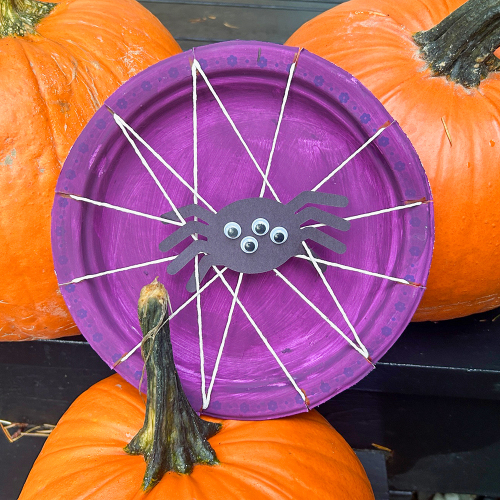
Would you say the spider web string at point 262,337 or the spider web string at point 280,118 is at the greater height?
the spider web string at point 280,118

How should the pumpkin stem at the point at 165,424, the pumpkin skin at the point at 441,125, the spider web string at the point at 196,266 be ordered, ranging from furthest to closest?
1. the pumpkin skin at the point at 441,125
2. the spider web string at the point at 196,266
3. the pumpkin stem at the point at 165,424

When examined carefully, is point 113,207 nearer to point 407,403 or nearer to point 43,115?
point 43,115

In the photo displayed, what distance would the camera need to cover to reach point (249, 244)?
1.96 ft

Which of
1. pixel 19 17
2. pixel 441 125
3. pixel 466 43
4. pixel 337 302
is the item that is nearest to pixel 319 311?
pixel 337 302

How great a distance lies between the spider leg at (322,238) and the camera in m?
0.60

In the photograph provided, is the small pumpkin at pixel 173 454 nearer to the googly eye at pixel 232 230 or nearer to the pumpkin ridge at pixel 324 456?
the pumpkin ridge at pixel 324 456

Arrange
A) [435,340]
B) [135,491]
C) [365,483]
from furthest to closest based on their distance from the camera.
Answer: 1. [435,340]
2. [365,483]
3. [135,491]

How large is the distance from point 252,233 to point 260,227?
0.01m

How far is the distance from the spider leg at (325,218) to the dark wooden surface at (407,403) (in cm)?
36

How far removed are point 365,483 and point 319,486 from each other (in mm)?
114

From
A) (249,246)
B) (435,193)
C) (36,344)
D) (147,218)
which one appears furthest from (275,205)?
(36,344)

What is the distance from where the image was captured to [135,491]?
1.90 ft

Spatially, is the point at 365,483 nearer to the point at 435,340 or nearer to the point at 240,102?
the point at 435,340

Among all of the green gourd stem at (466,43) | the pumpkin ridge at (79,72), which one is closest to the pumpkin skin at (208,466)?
the pumpkin ridge at (79,72)
